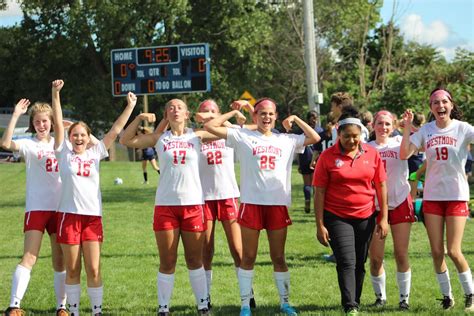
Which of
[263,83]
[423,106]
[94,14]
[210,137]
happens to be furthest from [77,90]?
[210,137]

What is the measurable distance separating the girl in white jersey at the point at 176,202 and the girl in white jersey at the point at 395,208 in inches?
70.2

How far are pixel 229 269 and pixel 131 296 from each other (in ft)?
6.79

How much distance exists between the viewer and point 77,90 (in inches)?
1772

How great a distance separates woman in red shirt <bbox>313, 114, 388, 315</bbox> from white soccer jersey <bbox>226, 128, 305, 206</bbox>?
0.37 metres

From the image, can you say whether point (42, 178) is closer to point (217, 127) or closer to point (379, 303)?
point (217, 127)

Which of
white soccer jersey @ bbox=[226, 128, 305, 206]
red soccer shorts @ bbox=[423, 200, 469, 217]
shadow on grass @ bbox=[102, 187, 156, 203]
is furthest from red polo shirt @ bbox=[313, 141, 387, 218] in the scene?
shadow on grass @ bbox=[102, 187, 156, 203]

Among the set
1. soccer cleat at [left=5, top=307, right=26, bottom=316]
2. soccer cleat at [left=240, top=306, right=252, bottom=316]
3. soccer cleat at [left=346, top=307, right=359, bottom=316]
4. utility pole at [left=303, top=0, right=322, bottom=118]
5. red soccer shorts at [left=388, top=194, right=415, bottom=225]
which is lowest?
soccer cleat at [left=240, top=306, right=252, bottom=316]

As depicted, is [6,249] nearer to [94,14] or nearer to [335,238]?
[335,238]

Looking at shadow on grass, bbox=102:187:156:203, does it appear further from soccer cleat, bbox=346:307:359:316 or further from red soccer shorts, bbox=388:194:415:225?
soccer cleat, bbox=346:307:359:316

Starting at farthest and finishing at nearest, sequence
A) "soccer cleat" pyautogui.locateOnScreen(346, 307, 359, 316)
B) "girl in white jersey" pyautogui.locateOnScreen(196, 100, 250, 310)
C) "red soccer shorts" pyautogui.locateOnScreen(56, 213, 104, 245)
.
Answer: "girl in white jersey" pyautogui.locateOnScreen(196, 100, 250, 310), "red soccer shorts" pyautogui.locateOnScreen(56, 213, 104, 245), "soccer cleat" pyautogui.locateOnScreen(346, 307, 359, 316)

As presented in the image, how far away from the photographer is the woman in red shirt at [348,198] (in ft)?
23.2

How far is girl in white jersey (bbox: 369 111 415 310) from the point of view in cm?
771

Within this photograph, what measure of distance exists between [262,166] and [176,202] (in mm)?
880

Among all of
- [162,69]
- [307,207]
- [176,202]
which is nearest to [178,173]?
[176,202]
